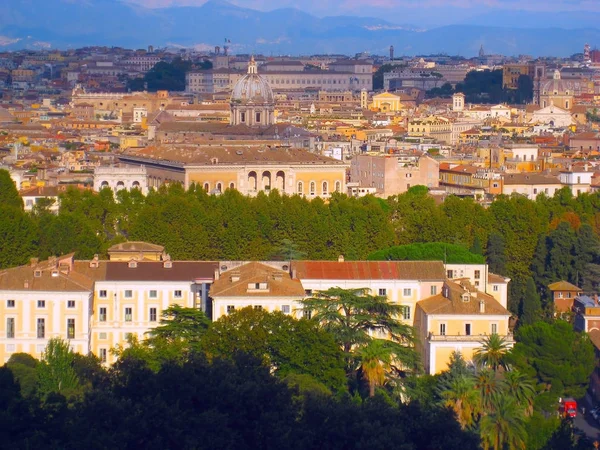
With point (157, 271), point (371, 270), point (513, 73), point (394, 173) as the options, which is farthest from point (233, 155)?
point (513, 73)

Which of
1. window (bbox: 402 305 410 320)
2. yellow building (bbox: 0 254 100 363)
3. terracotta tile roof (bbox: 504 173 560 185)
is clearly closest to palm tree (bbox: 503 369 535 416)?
window (bbox: 402 305 410 320)

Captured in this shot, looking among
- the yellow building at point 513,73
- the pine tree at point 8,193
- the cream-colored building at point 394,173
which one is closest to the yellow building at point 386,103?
the yellow building at point 513,73

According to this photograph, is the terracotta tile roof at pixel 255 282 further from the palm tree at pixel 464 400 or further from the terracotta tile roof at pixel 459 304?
the palm tree at pixel 464 400

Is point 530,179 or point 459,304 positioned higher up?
point 459,304

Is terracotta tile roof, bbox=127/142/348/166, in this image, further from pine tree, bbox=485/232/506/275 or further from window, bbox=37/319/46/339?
window, bbox=37/319/46/339

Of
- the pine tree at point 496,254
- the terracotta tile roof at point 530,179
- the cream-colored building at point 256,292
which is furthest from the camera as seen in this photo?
the terracotta tile roof at point 530,179

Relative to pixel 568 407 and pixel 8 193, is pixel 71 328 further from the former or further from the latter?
pixel 8 193
